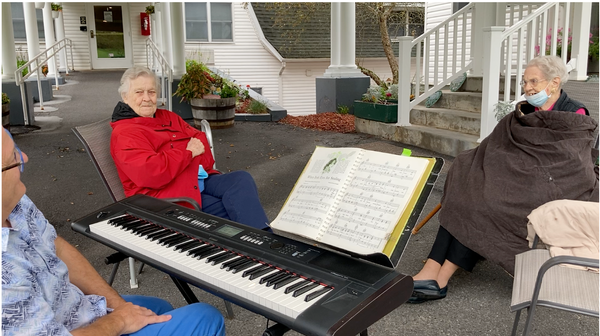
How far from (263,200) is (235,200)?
2.01 m

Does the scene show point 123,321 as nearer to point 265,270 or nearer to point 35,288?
point 35,288

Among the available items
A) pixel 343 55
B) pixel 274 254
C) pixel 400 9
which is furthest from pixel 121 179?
pixel 400 9

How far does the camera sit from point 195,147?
330 cm

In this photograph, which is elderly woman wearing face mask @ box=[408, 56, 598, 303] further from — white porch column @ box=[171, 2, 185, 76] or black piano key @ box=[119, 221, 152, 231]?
white porch column @ box=[171, 2, 185, 76]

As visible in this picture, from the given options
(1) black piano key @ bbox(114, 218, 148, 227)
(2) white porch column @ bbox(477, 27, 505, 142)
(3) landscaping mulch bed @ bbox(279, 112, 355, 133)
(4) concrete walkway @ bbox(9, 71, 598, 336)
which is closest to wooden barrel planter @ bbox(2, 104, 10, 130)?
(4) concrete walkway @ bbox(9, 71, 598, 336)

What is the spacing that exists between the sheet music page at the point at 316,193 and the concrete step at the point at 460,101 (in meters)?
5.67

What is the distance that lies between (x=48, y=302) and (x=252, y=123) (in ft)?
28.3

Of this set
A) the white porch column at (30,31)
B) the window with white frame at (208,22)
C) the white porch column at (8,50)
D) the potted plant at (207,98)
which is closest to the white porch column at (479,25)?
the potted plant at (207,98)

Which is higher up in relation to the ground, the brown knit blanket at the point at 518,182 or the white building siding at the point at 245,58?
the white building siding at the point at 245,58

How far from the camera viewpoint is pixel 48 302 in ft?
4.68

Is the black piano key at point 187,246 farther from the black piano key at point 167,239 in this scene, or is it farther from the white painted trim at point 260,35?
the white painted trim at point 260,35

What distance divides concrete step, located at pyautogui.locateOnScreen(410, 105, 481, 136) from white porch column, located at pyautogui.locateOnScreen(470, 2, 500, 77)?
983 mm

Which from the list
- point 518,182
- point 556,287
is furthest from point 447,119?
point 556,287

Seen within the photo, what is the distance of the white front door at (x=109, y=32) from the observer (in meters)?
18.0
